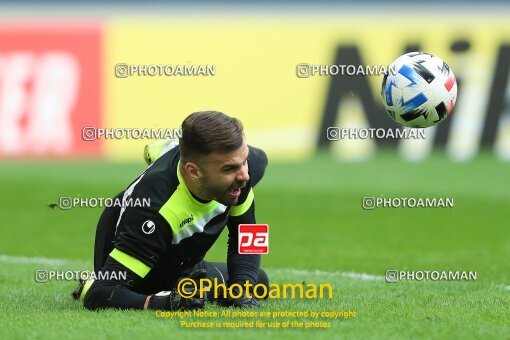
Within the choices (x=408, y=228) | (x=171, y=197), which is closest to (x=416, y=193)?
(x=408, y=228)

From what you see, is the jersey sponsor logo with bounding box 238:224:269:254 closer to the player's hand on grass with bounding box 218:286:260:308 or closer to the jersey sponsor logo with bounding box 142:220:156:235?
the player's hand on grass with bounding box 218:286:260:308

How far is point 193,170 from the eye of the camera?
591cm

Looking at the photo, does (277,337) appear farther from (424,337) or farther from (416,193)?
(416,193)

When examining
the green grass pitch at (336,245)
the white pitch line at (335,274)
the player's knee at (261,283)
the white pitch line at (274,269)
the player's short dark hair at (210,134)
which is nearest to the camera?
the green grass pitch at (336,245)

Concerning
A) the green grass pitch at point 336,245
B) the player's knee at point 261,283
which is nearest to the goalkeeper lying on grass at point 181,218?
the green grass pitch at point 336,245

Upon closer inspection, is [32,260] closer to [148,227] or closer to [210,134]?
[148,227]

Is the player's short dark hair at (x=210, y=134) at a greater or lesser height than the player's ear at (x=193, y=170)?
greater

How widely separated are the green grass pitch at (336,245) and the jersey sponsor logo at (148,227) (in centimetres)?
48

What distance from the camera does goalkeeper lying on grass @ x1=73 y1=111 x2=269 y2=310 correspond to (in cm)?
582

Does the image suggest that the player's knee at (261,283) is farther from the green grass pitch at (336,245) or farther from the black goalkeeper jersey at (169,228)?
the black goalkeeper jersey at (169,228)

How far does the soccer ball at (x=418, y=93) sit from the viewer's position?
705 centimetres

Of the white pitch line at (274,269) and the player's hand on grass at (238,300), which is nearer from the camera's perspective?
the player's hand on grass at (238,300)

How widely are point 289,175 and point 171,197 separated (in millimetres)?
13305

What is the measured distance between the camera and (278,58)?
22.4 meters
